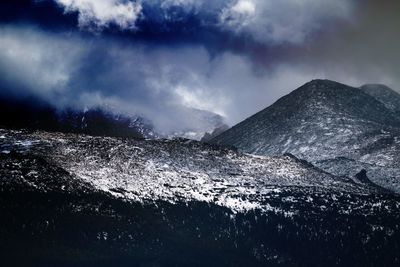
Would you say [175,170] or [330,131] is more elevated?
[330,131]

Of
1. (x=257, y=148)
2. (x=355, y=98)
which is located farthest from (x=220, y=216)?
(x=355, y=98)

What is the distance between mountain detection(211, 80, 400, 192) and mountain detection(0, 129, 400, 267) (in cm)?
1367

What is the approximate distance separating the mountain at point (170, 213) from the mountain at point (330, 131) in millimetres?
13665

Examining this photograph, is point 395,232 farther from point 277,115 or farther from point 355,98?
point 355,98

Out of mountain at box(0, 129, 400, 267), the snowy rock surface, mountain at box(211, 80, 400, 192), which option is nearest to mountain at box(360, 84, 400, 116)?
mountain at box(211, 80, 400, 192)

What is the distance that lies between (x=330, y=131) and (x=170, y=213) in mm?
47462

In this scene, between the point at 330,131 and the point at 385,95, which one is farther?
the point at 385,95

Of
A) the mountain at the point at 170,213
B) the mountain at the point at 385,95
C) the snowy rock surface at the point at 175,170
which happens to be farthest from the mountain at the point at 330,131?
the mountain at the point at 170,213

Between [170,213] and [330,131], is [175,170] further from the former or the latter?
[330,131]

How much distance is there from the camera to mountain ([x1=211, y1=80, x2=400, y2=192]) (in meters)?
72.3

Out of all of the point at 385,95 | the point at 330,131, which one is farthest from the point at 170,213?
the point at 385,95

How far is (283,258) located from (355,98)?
69.2 meters

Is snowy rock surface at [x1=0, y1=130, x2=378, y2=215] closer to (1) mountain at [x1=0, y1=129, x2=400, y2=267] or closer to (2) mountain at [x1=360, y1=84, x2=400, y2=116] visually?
(1) mountain at [x1=0, y1=129, x2=400, y2=267]

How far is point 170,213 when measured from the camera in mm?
49156
